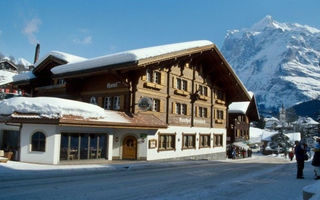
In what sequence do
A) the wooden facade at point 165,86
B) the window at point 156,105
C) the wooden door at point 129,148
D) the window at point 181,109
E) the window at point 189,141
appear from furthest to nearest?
the window at point 189,141, the window at point 181,109, the window at point 156,105, the wooden facade at point 165,86, the wooden door at point 129,148

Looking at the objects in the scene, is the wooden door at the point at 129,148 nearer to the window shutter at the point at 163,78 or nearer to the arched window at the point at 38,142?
the window shutter at the point at 163,78

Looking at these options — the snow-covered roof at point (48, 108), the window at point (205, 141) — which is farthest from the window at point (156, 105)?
the window at point (205, 141)

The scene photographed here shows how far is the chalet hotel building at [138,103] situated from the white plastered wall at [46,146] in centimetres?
5

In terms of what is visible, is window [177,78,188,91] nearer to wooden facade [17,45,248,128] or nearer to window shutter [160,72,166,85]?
wooden facade [17,45,248,128]

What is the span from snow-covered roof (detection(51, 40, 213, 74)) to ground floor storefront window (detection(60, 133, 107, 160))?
17.7 ft

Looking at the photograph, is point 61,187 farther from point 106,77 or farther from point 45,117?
point 106,77

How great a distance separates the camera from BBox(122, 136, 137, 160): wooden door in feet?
74.7

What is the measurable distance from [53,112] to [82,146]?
323 centimetres

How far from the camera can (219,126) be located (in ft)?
116

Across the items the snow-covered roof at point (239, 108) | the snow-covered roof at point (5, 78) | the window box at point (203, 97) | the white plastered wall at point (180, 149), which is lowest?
the white plastered wall at point (180, 149)

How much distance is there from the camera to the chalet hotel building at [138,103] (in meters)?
18.0

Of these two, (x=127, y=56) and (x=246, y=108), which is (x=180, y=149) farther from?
(x=246, y=108)

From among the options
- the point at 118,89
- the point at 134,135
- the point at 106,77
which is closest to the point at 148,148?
the point at 134,135

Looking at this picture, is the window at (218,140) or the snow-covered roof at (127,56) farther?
the window at (218,140)
